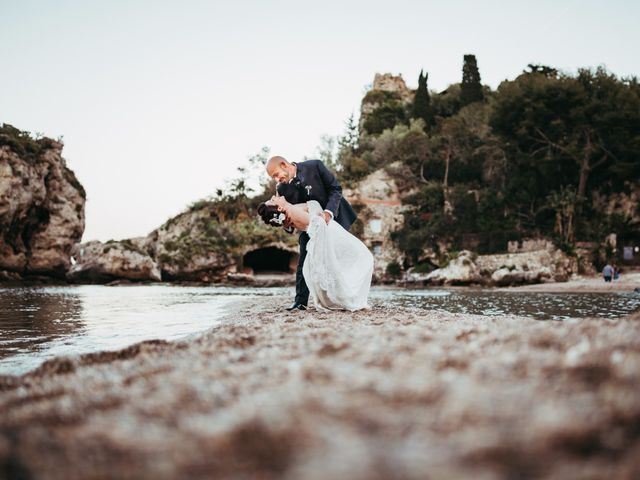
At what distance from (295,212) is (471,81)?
181 feet

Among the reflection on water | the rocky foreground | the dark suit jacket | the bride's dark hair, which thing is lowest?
the reflection on water

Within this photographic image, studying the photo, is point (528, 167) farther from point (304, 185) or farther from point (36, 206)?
point (36, 206)

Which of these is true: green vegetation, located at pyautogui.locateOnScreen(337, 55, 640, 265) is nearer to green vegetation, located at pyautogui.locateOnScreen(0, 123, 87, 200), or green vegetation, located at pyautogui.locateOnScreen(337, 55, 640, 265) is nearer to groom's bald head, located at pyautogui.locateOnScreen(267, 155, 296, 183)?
green vegetation, located at pyautogui.locateOnScreen(0, 123, 87, 200)

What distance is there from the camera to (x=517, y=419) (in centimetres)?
140

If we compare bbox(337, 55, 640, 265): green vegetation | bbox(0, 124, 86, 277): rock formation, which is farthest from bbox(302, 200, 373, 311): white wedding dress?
bbox(0, 124, 86, 277): rock formation

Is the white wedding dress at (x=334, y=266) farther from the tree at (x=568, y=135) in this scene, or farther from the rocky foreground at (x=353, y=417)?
the tree at (x=568, y=135)

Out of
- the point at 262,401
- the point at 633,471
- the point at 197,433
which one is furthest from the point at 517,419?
the point at 197,433

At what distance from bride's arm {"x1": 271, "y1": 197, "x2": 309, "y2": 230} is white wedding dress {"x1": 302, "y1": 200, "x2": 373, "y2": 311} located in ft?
0.25

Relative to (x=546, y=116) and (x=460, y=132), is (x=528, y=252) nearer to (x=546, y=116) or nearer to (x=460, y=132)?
(x=546, y=116)

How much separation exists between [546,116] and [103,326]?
123 ft

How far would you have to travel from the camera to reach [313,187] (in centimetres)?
669

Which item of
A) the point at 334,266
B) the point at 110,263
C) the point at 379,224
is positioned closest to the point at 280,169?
the point at 334,266

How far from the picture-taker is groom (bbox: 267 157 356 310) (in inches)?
257

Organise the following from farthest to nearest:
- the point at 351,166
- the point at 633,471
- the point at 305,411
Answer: the point at 351,166 → the point at 305,411 → the point at 633,471
